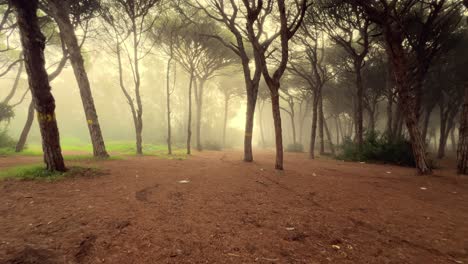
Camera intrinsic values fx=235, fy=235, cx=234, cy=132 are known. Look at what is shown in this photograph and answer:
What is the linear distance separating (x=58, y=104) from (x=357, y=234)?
53.7 metres

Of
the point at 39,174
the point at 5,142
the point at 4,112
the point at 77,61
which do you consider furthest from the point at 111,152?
the point at 39,174

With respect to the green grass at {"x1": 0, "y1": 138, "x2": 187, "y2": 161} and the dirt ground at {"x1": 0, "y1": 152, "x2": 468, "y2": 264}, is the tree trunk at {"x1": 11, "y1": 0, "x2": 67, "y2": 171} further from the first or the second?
the green grass at {"x1": 0, "y1": 138, "x2": 187, "y2": 161}

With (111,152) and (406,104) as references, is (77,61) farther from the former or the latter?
(406,104)

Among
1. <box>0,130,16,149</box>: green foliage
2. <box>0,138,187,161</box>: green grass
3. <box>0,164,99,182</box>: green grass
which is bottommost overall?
<box>0,164,99,182</box>: green grass

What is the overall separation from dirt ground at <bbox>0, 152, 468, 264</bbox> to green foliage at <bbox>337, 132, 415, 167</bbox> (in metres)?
7.12

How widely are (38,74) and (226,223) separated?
6.69m

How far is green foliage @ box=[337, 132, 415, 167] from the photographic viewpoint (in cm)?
1304

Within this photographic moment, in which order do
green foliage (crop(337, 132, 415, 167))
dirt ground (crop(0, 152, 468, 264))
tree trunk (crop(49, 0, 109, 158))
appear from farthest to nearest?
1. green foliage (crop(337, 132, 415, 167))
2. tree trunk (crop(49, 0, 109, 158))
3. dirt ground (crop(0, 152, 468, 264))

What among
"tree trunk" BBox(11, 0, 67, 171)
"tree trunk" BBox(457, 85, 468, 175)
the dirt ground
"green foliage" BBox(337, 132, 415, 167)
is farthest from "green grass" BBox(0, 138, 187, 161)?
"tree trunk" BBox(457, 85, 468, 175)

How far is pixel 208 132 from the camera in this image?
42406 millimetres

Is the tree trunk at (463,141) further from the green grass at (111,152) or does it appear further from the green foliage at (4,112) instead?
the green foliage at (4,112)

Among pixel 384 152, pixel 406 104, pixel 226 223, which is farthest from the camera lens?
pixel 384 152

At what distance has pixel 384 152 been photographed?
13727 mm

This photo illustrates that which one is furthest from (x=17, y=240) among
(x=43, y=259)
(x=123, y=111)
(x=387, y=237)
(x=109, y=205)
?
(x=123, y=111)
